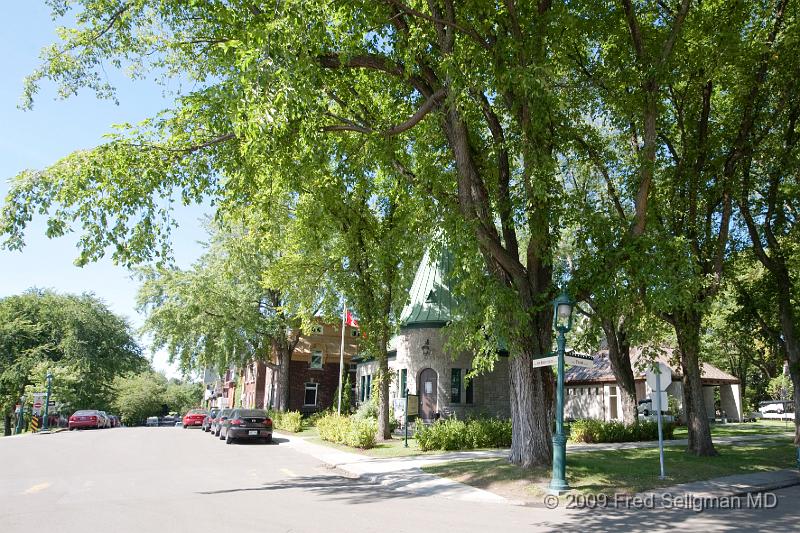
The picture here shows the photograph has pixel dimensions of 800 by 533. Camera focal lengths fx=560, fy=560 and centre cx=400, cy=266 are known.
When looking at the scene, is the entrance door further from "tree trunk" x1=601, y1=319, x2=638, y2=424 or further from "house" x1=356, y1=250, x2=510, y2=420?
"tree trunk" x1=601, y1=319, x2=638, y2=424

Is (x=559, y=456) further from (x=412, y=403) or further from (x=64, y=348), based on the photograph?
(x=64, y=348)

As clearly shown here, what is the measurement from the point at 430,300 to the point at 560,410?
1572 cm

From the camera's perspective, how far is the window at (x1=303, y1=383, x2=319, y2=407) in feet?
145

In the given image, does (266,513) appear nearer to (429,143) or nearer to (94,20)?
(429,143)

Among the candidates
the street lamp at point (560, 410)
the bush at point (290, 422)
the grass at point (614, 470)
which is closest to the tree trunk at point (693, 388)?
the grass at point (614, 470)

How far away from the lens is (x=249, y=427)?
2450 centimetres

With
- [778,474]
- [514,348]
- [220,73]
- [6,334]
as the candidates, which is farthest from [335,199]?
[6,334]

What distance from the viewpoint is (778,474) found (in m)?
13.6

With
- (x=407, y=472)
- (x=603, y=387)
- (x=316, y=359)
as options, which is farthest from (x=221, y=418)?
(x=603, y=387)

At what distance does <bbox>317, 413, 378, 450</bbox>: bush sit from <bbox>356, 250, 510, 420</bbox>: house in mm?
2902

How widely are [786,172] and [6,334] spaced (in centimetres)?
5903

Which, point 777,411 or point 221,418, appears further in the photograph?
point 777,411

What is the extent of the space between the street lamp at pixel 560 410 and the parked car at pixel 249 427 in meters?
16.6

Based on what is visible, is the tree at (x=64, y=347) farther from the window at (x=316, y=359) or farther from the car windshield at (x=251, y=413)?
the car windshield at (x=251, y=413)
